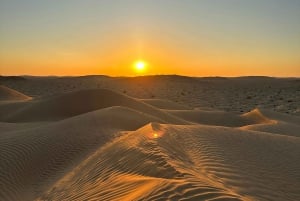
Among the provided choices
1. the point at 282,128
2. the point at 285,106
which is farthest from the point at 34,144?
the point at 285,106

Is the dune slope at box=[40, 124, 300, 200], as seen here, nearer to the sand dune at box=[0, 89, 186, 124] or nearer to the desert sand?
the desert sand

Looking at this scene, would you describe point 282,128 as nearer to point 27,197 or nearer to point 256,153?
point 256,153

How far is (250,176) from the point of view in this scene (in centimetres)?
579

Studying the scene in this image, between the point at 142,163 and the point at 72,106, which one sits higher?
the point at 72,106

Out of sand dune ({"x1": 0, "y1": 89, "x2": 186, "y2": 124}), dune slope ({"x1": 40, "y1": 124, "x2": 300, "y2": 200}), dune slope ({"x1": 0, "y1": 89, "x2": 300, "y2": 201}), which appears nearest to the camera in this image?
dune slope ({"x1": 40, "y1": 124, "x2": 300, "y2": 200})

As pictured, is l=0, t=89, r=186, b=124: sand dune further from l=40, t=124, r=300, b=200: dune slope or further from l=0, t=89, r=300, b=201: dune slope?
l=40, t=124, r=300, b=200: dune slope

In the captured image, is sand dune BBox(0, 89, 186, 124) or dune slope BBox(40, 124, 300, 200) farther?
sand dune BBox(0, 89, 186, 124)

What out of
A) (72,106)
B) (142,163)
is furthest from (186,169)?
(72,106)

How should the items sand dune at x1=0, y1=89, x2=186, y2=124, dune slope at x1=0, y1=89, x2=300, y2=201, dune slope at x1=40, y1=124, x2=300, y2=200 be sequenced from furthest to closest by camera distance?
1. sand dune at x1=0, y1=89, x2=186, y2=124
2. dune slope at x1=0, y1=89, x2=300, y2=201
3. dune slope at x1=40, y1=124, x2=300, y2=200

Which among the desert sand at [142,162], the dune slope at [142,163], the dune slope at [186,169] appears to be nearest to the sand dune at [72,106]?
the desert sand at [142,162]

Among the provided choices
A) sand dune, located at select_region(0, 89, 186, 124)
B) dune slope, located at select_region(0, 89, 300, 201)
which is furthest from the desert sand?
sand dune, located at select_region(0, 89, 186, 124)

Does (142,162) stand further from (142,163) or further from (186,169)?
(186,169)

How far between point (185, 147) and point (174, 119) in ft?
28.8

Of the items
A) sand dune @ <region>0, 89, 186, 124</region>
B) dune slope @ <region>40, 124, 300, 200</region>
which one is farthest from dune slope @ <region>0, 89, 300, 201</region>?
sand dune @ <region>0, 89, 186, 124</region>
